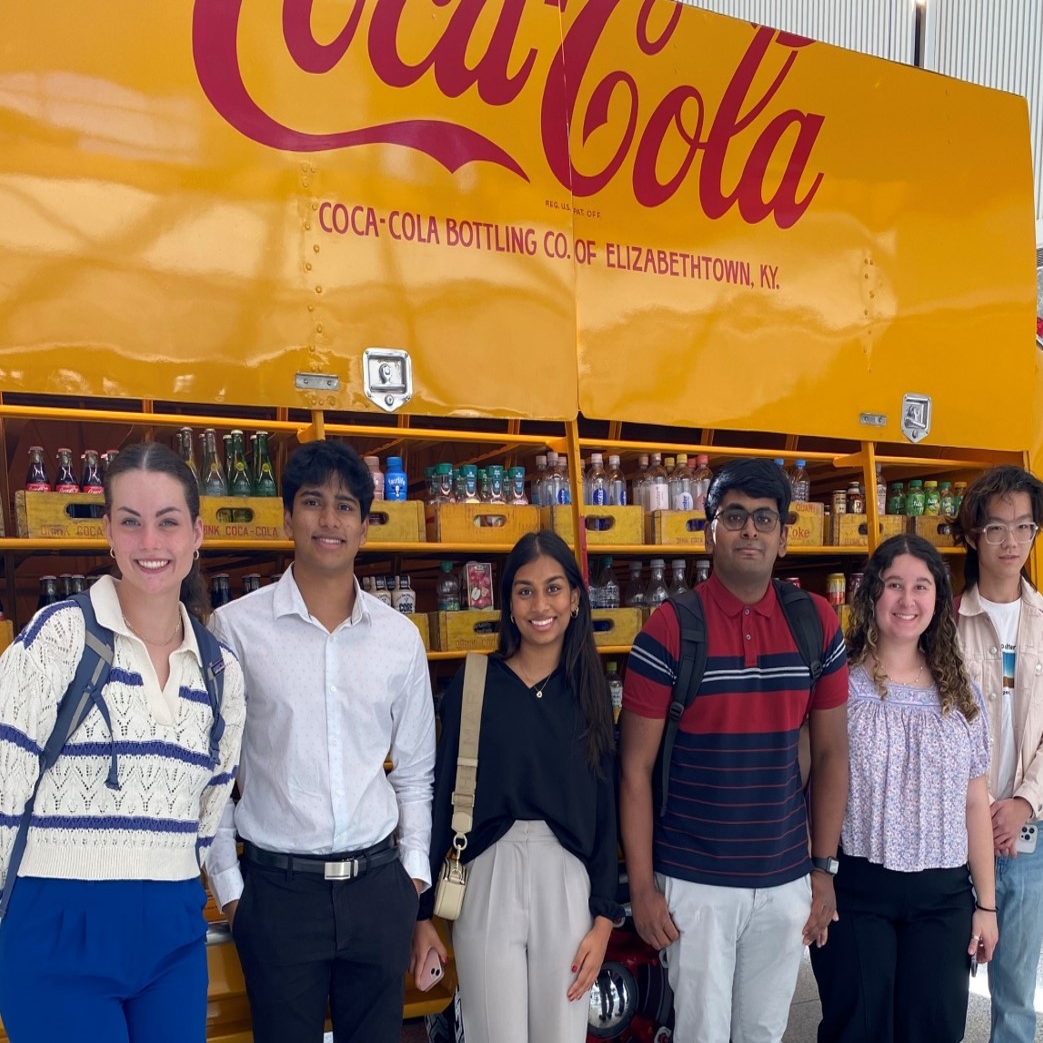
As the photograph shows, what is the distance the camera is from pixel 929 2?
35.5ft

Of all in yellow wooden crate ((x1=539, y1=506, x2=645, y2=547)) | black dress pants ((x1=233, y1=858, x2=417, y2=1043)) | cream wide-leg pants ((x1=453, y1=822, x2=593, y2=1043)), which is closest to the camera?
black dress pants ((x1=233, y1=858, x2=417, y2=1043))

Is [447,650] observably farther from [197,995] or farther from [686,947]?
[197,995]

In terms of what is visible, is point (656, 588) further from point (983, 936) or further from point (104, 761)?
point (104, 761)

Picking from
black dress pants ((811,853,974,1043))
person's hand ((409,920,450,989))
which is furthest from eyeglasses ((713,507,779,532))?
person's hand ((409,920,450,989))

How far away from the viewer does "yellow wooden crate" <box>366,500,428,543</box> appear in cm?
340

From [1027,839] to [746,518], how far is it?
1392mm

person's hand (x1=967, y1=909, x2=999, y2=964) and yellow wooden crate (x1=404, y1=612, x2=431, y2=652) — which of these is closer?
person's hand (x1=967, y1=909, x2=999, y2=964)

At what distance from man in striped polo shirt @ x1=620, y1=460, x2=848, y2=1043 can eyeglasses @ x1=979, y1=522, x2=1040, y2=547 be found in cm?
99

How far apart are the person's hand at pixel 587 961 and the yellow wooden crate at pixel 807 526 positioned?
2.12 m

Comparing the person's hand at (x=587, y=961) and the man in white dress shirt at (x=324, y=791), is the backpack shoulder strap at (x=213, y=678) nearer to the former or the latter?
the man in white dress shirt at (x=324, y=791)

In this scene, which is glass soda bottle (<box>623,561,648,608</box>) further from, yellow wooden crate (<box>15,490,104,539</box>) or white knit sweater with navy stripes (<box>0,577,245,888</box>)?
white knit sweater with navy stripes (<box>0,577,245,888</box>)

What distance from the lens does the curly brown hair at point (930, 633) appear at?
2.82 m

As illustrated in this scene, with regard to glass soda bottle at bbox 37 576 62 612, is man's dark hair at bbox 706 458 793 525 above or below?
above

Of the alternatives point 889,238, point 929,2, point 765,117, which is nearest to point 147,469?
point 765,117
